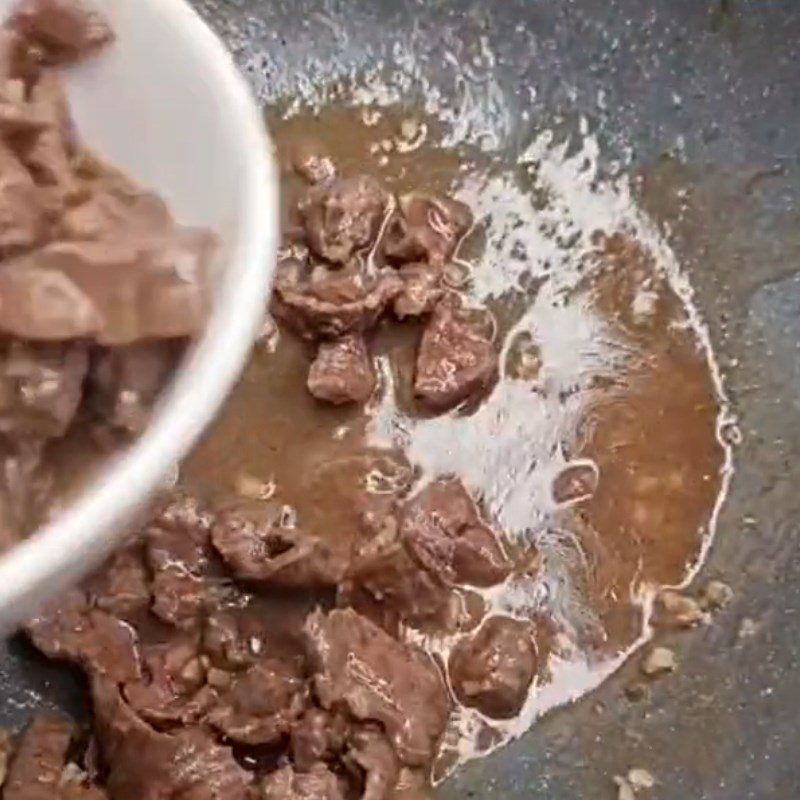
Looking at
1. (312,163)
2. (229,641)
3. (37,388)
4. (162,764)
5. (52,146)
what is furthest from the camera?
(312,163)

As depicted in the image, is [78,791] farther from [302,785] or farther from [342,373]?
[342,373]

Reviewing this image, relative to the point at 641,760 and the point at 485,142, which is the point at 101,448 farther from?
the point at 485,142

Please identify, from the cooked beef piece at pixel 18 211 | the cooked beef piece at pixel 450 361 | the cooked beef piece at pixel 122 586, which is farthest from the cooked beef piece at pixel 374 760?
the cooked beef piece at pixel 18 211

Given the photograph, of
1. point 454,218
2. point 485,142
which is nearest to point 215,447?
point 454,218

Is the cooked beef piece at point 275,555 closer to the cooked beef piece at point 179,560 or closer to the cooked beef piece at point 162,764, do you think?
the cooked beef piece at point 179,560

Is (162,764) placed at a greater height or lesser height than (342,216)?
lesser

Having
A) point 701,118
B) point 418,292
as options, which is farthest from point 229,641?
point 701,118

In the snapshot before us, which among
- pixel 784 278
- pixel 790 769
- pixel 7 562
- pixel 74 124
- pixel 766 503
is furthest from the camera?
pixel 784 278
